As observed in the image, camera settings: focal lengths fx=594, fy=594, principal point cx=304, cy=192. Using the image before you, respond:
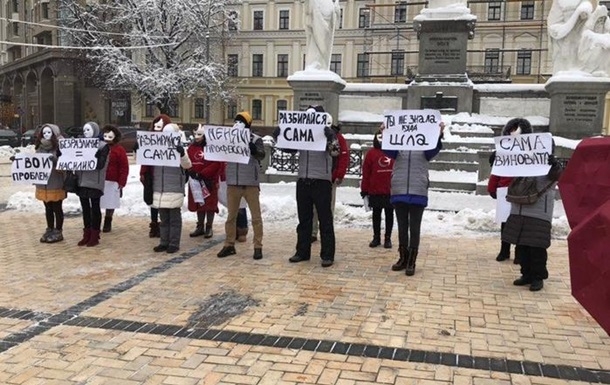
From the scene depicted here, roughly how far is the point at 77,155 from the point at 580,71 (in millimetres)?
12748

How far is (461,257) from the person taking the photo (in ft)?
27.6

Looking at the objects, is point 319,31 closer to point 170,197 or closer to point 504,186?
point 170,197

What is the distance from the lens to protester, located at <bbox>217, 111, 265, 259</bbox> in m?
8.05

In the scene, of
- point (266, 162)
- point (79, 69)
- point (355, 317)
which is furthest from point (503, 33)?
point (355, 317)

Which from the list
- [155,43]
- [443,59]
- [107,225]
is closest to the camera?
[107,225]

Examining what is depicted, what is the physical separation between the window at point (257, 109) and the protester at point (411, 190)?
52595 mm

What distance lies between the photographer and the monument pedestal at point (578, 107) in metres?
15.1

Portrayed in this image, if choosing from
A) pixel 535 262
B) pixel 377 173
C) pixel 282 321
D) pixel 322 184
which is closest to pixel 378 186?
pixel 377 173

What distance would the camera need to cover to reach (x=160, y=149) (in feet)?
27.3

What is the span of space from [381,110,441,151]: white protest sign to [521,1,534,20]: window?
49.6 metres

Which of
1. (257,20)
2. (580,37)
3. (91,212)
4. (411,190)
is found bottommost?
(91,212)

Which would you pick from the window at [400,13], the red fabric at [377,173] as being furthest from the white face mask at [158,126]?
the window at [400,13]

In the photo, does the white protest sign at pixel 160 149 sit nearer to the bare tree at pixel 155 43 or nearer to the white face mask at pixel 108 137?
the white face mask at pixel 108 137

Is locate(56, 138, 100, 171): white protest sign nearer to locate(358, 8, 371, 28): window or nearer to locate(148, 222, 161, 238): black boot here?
locate(148, 222, 161, 238): black boot
